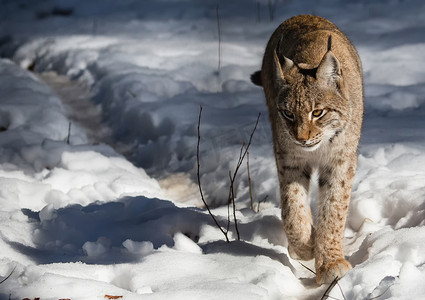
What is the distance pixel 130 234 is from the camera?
3.60m

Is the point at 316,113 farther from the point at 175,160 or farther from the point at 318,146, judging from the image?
the point at 175,160

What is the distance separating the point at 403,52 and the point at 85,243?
14.2ft

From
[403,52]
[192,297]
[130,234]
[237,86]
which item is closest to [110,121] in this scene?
[237,86]

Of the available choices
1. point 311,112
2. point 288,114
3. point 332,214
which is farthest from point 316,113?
point 332,214

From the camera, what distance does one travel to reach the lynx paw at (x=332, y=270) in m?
3.08

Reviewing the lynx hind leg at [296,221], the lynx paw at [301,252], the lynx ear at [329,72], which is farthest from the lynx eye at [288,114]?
the lynx paw at [301,252]

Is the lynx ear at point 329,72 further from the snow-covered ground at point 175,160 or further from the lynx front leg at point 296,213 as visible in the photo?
the snow-covered ground at point 175,160

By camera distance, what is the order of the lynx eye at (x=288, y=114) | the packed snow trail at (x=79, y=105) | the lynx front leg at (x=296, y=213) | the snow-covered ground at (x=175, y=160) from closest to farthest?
the snow-covered ground at (x=175, y=160), the lynx eye at (x=288, y=114), the lynx front leg at (x=296, y=213), the packed snow trail at (x=79, y=105)

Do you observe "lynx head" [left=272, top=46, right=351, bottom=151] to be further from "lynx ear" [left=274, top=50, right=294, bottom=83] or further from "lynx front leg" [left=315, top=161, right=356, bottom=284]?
"lynx front leg" [left=315, top=161, right=356, bottom=284]

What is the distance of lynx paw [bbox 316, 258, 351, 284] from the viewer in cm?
308

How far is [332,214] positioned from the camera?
131 inches

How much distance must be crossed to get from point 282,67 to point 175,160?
1740 millimetres

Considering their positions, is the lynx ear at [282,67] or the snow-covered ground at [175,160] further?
the lynx ear at [282,67]

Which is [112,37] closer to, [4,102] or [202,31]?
[202,31]
